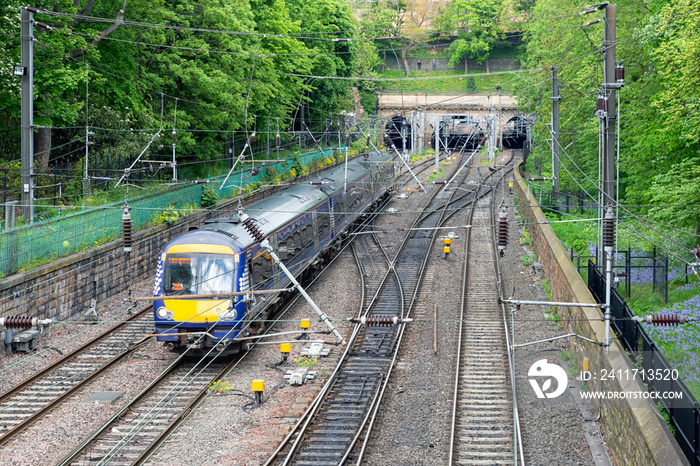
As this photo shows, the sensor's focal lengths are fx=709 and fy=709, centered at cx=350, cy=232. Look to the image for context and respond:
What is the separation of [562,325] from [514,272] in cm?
674

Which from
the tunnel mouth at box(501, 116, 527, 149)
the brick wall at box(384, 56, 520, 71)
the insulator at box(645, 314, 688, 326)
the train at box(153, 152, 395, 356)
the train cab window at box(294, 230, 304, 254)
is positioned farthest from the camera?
the brick wall at box(384, 56, 520, 71)

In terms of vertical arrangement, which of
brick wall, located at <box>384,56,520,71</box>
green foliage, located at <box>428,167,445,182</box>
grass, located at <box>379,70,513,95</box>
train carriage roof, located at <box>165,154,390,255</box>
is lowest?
train carriage roof, located at <box>165,154,390,255</box>

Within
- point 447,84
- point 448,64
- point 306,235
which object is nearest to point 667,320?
point 306,235

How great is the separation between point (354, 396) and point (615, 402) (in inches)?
213

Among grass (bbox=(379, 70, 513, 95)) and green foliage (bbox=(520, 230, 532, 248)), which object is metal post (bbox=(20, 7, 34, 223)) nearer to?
green foliage (bbox=(520, 230, 532, 248))

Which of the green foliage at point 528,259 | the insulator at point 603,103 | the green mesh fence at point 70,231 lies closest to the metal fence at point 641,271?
the insulator at point 603,103

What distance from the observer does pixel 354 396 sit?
1522 cm

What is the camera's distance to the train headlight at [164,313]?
653 inches

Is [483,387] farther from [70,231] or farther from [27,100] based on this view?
[27,100]

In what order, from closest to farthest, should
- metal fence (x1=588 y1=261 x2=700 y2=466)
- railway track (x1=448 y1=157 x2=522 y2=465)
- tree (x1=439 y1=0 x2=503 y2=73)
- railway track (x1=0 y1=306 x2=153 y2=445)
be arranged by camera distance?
metal fence (x1=588 y1=261 x2=700 y2=466), railway track (x1=448 y1=157 x2=522 y2=465), railway track (x1=0 y1=306 x2=153 y2=445), tree (x1=439 y1=0 x2=503 y2=73)

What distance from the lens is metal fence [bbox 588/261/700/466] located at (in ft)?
32.0

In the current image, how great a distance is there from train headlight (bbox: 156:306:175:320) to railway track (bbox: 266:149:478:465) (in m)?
4.08

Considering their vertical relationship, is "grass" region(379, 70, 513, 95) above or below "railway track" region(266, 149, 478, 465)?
above

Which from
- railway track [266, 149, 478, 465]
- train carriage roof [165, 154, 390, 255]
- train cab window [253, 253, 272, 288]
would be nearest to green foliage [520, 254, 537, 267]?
railway track [266, 149, 478, 465]
